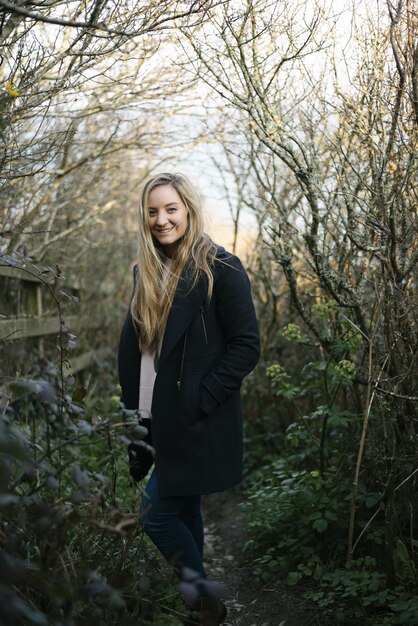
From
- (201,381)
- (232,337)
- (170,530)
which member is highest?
(232,337)

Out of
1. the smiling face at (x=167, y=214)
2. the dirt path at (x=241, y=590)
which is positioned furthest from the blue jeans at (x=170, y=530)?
the smiling face at (x=167, y=214)

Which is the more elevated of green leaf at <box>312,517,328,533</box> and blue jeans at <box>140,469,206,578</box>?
blue jeans at <box>140,469,206,578</box>

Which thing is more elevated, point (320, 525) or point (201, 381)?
point (201, 381)

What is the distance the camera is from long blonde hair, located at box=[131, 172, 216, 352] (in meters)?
3.25

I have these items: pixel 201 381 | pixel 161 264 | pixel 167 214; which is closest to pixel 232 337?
pixel 201 381

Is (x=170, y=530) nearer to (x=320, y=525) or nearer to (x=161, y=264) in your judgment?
(x=320, y=525)

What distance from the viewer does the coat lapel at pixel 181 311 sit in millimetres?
3123

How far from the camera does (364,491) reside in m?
3.53

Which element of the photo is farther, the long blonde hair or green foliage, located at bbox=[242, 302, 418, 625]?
the long blonde hair

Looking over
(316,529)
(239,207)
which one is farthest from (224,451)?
→ (239,207)

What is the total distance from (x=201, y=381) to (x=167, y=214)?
810 millimetres

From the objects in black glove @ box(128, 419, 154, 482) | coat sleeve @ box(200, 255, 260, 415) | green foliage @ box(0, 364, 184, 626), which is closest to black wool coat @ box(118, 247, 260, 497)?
coat sleeve @ box(200, 255, 260, 415)

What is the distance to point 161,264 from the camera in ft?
11.0

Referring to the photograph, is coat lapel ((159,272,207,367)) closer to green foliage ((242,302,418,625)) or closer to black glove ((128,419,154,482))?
black glove ((128,419,154,482))
